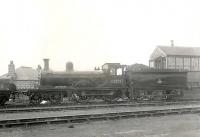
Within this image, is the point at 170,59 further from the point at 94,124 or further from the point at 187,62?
the point at 94,124

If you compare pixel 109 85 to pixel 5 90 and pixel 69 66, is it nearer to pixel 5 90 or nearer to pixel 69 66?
pixel 69 66

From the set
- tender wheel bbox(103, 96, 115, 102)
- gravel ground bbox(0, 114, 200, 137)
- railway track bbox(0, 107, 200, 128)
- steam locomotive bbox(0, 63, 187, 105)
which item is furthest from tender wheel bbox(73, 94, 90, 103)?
gravel ground bbox(0, 114, 200, 137)

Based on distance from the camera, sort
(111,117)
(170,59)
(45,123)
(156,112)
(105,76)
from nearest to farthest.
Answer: (45,123)
(111,117)
(156,112)
(105,76)
(170,59)

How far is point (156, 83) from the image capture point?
21.7 m

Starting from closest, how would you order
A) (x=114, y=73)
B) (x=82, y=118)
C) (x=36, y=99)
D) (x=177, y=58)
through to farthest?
(x=82, y=118) < (x=36, y=99) < (x=114, y=73) < (x=177, y=58)

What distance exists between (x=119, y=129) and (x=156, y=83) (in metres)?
11.7

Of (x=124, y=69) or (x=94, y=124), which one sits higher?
(x=124, y=69)

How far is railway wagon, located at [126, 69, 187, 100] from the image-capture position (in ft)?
69.1

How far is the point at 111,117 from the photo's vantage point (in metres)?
12.3

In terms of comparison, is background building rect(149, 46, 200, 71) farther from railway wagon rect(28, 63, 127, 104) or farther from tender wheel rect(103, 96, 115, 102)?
tender wheel rect(103, 96, 115, 102)

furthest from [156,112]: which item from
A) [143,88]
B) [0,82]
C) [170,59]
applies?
[170,59]

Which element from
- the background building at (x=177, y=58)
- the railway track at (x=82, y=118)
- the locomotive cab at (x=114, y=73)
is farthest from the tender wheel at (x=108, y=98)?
the background building at (x=177, y=58)

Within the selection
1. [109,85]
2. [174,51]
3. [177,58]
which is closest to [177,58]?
[177,58]

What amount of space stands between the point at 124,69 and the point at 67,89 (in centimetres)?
446
